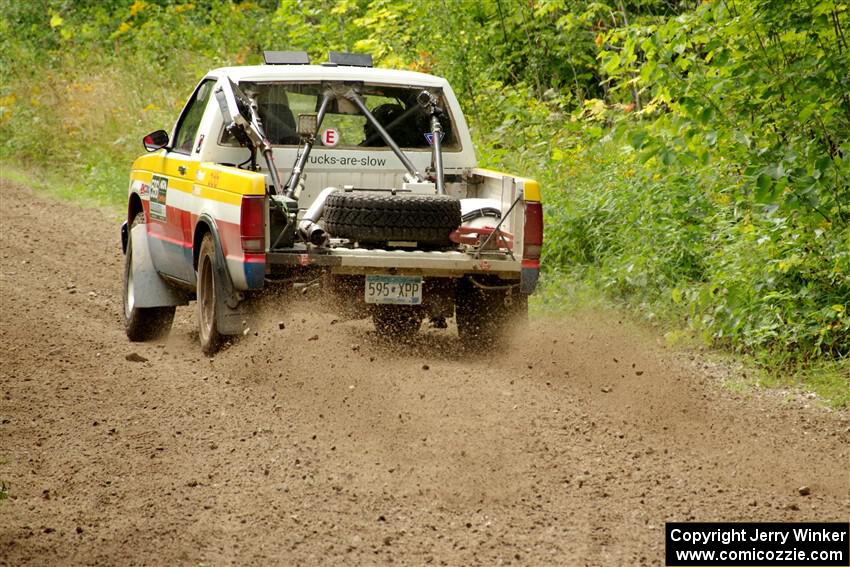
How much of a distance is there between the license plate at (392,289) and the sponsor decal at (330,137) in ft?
4.85

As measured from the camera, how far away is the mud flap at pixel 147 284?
9.70 metres

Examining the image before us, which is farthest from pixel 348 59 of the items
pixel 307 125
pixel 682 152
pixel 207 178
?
pixel 682 152

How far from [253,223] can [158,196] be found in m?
2.13

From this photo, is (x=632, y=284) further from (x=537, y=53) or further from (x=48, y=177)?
(x=48, y=177)

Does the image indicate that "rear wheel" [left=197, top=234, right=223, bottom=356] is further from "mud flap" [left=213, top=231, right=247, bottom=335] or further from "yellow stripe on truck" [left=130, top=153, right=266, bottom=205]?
"yellow stripe on truck" [left=130, top=153, right=266, bottom=205]

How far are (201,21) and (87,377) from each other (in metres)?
16.8

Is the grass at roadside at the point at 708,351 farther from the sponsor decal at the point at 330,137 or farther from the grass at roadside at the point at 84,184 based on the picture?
the grass at roadside at the point at 84,184

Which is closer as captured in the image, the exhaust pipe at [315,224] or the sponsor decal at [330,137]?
the exhaust pipe at [315,224]

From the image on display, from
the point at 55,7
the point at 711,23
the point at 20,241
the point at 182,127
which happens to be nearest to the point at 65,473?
the point at 182,127

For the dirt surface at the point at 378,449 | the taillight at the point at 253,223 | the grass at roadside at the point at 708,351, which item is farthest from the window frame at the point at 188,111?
the grass at roadside at the point at 708,351

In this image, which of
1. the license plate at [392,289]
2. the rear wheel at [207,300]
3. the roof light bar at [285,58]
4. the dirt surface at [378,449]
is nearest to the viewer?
the dirt surface at [378,449]

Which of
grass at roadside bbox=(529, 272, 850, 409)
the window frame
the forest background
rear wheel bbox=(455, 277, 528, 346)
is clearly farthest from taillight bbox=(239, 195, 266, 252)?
grass at roadside bbox=(529, 272, 850, 409)

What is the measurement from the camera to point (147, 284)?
9781 millimetres

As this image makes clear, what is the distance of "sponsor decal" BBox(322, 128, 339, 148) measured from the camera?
30.6 ft
